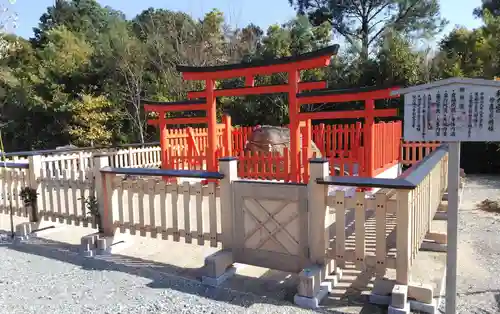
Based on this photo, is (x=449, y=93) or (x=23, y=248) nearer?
(x=449, y=93)

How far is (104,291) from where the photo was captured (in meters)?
3.23

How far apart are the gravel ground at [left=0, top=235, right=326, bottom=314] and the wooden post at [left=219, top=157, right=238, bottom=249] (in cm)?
52

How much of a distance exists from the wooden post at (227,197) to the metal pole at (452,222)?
5.82ft

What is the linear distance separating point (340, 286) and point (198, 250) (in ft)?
5.61

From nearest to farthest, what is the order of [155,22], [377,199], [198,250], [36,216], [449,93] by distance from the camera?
[449,93]
[377,199]
[198,250]
[36,216]
[155,22]

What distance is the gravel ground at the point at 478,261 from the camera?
2908 mm

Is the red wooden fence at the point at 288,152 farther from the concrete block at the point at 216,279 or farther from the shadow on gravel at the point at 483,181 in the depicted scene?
the concrete block at the point at 216,279

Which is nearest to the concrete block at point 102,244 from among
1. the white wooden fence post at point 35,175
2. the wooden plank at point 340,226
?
the white wooden fence post at point 35,175

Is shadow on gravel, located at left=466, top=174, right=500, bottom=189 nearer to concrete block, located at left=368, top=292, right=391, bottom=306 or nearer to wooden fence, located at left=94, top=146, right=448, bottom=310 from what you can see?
wooden fence, located at left=94, top=146, right=448, bottom=310

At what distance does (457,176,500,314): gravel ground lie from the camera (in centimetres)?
291

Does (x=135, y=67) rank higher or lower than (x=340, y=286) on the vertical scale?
higher

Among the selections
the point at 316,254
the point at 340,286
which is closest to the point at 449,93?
the point at 316,254

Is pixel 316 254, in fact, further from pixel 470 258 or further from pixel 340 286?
pixel 470 258

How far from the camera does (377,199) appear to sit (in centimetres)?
278
